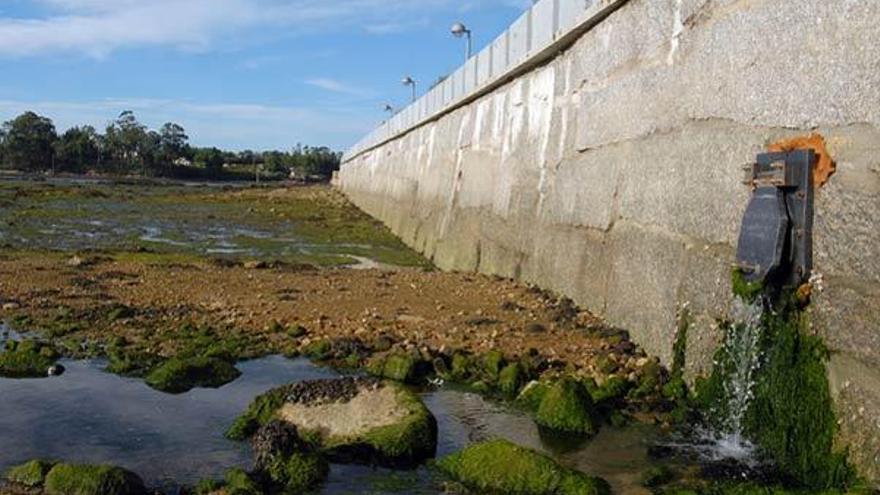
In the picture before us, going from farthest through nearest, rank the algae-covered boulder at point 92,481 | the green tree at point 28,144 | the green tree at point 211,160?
the green tree at point 211,160, the green tree at point 28,144, the algae-covered boulder at point 92,481

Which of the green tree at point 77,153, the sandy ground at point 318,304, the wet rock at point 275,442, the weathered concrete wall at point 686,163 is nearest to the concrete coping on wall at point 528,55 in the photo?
the weathered concrete wall at point 686,163

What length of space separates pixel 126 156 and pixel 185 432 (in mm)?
134337

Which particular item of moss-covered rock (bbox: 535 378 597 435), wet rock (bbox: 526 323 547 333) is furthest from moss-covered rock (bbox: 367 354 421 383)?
wet rock (bbox: 526 323 547 333)

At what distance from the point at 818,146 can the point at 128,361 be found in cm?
Answer: 649

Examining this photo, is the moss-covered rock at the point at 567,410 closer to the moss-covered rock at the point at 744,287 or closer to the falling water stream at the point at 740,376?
the falling water stream at the point at 740,376

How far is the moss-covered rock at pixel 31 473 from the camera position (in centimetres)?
573

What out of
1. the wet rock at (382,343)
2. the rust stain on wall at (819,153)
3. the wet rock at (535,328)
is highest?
the rust stain on wall at (819,153)

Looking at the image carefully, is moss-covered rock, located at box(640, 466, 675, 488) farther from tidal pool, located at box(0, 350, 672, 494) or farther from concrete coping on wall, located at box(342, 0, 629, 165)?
concrete coping on wall, located at box(342, 0, 629, 165)

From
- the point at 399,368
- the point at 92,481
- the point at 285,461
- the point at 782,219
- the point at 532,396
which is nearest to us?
the point at 92,481

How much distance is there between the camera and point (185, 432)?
7.00 m

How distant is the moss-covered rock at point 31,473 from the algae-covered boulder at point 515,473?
254 centimetres

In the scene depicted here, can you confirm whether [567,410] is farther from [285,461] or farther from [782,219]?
[285,461]

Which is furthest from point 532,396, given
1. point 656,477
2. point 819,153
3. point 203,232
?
point 203,232

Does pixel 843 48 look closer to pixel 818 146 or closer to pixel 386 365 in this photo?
pixel 818 146
